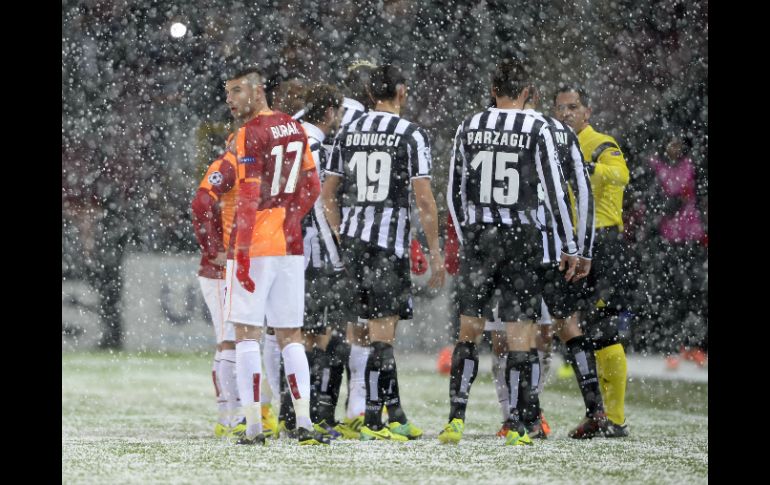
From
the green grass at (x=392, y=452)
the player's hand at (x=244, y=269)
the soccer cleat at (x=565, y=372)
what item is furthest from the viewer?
the soccer cleat at (x=565, y=372)

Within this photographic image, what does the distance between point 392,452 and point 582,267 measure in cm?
132

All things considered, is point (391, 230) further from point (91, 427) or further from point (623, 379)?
point (91, 427)

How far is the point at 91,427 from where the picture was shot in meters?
6.65

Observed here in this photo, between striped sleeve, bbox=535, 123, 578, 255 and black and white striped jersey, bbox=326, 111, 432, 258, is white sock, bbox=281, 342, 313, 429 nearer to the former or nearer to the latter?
black and white striped jersey, bbox=326, 111, 432, 258

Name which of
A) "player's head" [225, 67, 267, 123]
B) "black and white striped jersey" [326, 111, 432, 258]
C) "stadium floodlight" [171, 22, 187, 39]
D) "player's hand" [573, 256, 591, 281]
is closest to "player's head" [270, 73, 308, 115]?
"black and white striped jersey" [326, 111, 432, 258]

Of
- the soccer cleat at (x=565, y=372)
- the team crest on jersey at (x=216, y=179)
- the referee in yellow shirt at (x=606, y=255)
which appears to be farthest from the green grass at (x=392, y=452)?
the soccer cleat at (x=565, y=372)

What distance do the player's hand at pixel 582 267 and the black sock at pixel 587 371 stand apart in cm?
44

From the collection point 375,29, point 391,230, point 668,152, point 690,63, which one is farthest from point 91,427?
point 375,29

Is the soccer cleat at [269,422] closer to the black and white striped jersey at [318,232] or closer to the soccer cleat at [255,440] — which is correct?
the soccer cleat at [255,440]

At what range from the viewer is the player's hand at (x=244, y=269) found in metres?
5.30

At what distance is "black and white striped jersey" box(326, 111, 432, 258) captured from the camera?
19.0ft

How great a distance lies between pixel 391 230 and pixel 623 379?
1359mm

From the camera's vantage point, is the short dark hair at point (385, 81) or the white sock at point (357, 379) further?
the white sock at point (357, 379)
